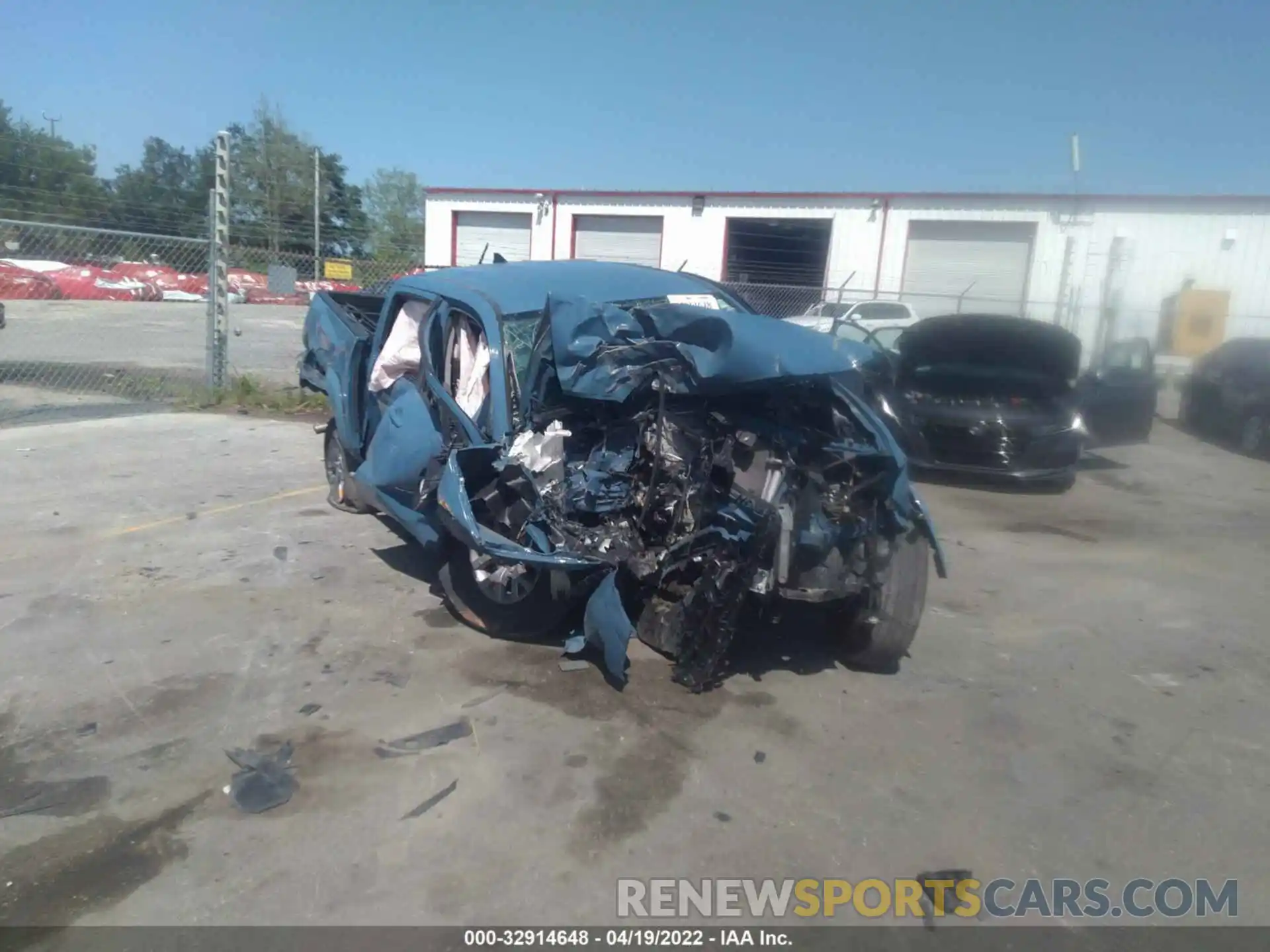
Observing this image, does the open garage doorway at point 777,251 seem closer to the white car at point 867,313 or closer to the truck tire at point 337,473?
the white car at point 867,313

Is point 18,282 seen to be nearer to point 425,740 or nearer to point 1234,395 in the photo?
point 425,740

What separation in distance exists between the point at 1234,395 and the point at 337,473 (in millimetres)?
11909

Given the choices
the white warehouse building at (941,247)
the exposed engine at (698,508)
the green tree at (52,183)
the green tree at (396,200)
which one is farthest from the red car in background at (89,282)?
the green tree at (396,200)

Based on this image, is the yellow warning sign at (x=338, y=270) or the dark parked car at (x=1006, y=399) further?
the yellow warning sign at (x=338, y=270)

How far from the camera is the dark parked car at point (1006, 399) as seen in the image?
910cm

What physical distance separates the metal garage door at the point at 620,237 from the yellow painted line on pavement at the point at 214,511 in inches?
859


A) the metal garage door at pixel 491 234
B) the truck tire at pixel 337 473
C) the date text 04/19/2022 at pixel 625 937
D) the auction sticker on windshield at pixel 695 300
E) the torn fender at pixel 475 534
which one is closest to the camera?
the date text 04/19/2022 at pixel 625 937

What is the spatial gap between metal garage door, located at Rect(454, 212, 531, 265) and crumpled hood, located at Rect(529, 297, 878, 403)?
26.2m

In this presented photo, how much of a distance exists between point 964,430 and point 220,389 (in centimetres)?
926

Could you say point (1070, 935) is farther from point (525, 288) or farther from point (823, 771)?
point (525, 288)

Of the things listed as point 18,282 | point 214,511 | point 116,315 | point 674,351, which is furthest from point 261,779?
point 116,315

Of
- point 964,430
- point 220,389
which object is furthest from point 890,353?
point 220,389

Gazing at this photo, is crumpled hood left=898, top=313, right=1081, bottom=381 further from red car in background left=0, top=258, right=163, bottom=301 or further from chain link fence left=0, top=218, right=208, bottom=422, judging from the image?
red car in background left=0, top=258, right=163, bottom=301

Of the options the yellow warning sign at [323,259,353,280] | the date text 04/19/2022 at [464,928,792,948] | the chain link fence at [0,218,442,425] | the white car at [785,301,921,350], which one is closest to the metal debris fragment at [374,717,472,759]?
the date text 04/19/2022 at [464,928,792,948]
